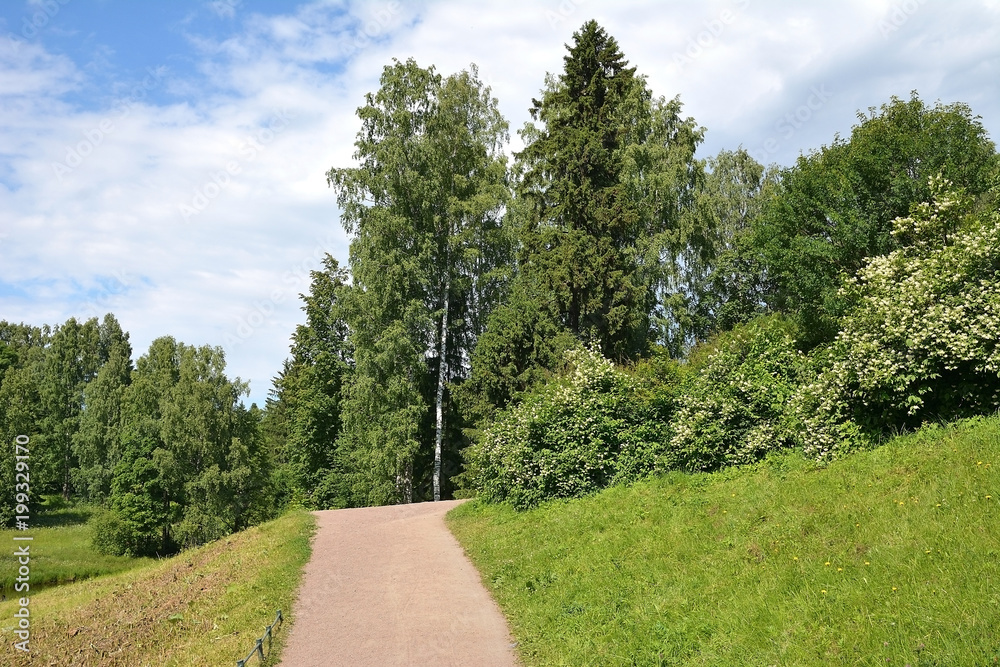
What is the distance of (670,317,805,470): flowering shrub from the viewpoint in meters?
14.8

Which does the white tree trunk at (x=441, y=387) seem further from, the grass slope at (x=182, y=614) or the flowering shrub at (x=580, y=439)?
the grass slope at (x=182, y=614)

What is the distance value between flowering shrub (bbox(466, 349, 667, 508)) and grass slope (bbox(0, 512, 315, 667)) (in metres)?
6.20

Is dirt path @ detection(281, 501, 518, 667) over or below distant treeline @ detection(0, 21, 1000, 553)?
below

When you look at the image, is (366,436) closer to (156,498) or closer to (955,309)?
(156,498)

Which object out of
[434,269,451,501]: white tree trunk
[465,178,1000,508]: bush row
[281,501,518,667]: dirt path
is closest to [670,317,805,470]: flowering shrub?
[465,178,1000,508]: bush row

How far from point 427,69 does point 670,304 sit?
17.8 metres

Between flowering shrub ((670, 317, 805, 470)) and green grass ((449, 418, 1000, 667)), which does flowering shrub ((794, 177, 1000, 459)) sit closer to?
green grass ((449, 418, 1000, 667))

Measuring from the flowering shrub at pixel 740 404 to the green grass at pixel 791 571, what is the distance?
109 centimetres

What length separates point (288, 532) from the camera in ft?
60.4

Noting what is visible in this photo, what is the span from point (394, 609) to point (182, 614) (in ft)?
12.7

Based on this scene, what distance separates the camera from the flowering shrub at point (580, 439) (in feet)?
56.0

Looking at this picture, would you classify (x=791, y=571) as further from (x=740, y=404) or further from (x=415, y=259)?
(x=415, y=259)

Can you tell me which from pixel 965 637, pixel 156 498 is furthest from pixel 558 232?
pixel 156 498

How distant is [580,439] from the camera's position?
703 inches
